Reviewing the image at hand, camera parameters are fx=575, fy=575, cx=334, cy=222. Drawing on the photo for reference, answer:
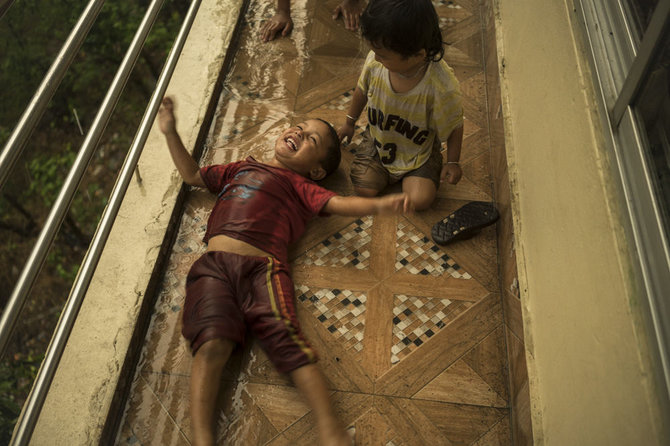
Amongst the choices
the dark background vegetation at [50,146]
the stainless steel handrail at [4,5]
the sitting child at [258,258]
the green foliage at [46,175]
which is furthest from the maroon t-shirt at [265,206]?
the green foliage at [46,175]

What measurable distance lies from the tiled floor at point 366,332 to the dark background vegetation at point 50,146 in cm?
62

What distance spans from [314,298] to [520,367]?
1.59 feet

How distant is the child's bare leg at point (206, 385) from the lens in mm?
1116

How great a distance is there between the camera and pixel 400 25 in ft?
3.87

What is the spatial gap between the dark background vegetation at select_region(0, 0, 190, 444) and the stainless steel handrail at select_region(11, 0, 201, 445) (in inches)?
28.7

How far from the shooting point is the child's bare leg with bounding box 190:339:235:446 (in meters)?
1.12

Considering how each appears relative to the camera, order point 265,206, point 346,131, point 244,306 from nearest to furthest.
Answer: point 244,306, point 265,206, point 346,131

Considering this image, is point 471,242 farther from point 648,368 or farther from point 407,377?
point 648,368

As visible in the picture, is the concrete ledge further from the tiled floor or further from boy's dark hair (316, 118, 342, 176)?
boy's dark hair (316, 118, 342, 176)

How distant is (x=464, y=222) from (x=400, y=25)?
533 millimetres

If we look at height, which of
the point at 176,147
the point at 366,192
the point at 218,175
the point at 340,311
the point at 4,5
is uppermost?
the point at 4,5

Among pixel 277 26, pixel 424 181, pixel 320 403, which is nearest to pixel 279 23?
pixel 277 26

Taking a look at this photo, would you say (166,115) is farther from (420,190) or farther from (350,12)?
(350,12)

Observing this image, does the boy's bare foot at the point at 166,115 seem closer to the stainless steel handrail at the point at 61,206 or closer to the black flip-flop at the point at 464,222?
the stainless steel handrail at the point at 61,206
